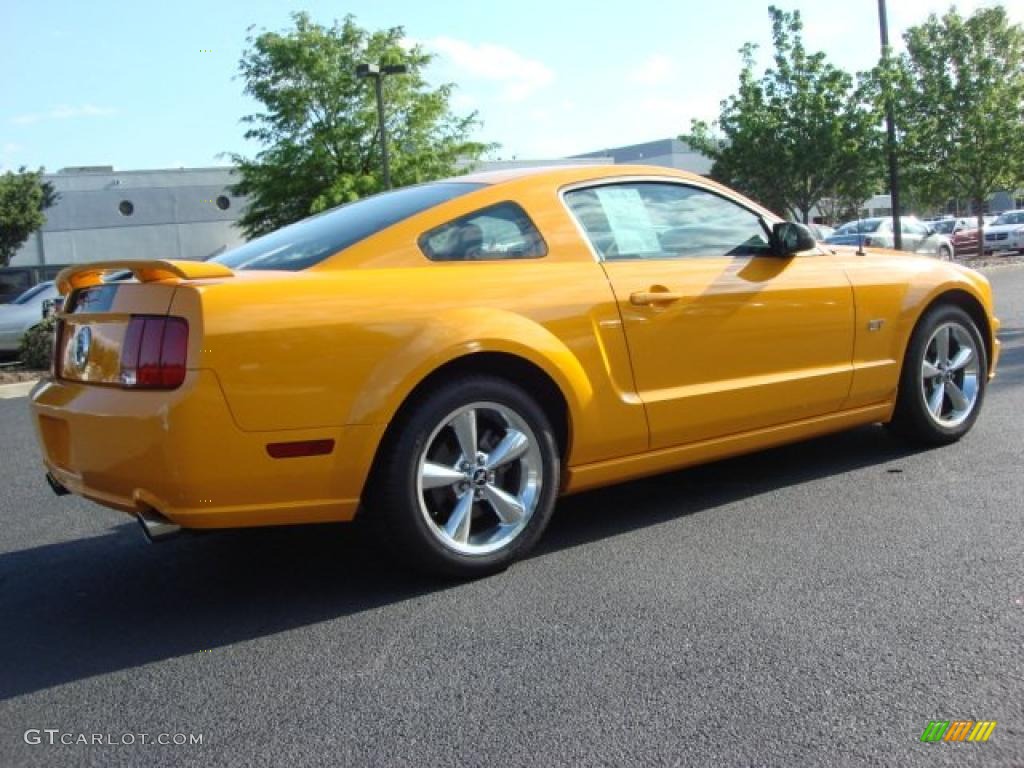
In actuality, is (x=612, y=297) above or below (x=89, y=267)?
below

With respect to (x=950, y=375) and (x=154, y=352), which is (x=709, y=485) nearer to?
(x=950, y=375)

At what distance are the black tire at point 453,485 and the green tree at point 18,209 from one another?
4059 cm

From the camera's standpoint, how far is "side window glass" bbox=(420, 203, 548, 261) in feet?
12.4

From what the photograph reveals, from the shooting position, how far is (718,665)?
2.84m

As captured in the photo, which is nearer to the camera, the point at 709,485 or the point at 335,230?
the point at 335,230

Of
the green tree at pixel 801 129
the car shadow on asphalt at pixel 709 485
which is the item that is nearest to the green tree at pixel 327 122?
the green tree at pixel 801 129

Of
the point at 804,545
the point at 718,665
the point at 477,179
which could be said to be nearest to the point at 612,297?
the point at 477,179

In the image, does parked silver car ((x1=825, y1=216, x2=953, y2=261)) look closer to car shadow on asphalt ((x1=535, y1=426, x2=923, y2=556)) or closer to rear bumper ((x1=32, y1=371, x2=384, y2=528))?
car shadow on asphalt ((x1=535, y1=426, x2=923, y2=556))

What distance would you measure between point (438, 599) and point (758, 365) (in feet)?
6.01

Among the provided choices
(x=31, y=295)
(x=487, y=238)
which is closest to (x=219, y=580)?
(x=487, y=238)

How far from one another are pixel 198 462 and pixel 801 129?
2336cm

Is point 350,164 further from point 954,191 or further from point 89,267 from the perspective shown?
point 89,267

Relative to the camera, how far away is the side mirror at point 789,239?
454cm

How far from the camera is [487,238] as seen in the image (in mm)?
3889
